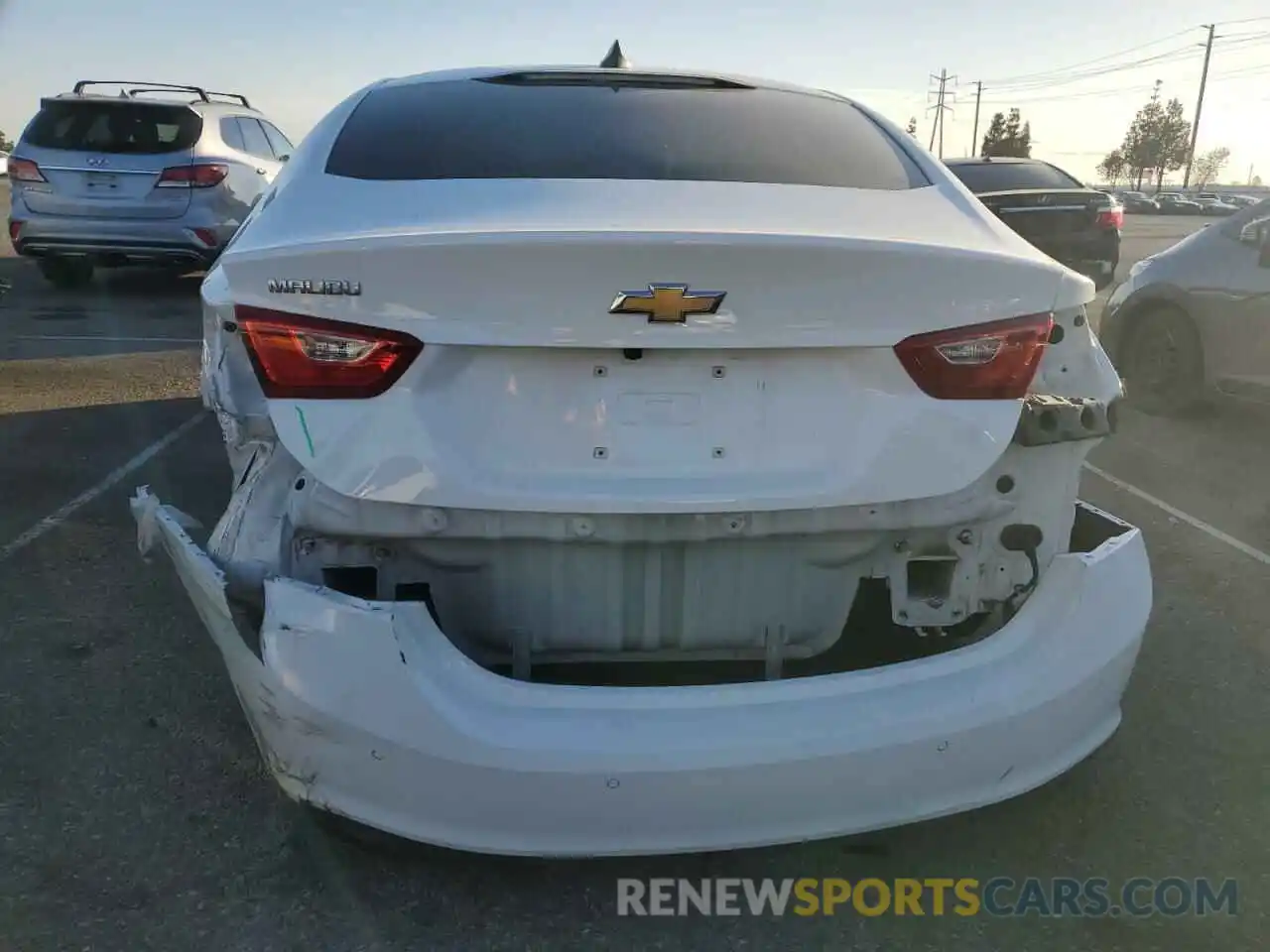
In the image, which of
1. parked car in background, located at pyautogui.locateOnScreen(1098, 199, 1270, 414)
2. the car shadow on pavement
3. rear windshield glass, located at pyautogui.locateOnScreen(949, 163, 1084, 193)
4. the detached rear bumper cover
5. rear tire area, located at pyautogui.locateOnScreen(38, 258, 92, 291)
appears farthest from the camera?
rear tire area, located at pyautogui.locateOnScreen(38, 258, 92, 291)

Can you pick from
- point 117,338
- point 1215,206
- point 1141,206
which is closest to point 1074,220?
point 117,338

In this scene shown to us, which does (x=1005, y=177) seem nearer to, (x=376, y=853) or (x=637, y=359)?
(x=637, y=359)

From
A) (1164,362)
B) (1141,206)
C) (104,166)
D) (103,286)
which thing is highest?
(104,166)

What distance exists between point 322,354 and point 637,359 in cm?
59

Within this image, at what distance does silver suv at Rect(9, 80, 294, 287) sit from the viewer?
34.5 feet

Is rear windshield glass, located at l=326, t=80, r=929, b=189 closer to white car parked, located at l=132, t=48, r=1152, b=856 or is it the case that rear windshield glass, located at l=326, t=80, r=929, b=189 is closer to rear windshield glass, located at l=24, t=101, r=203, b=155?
white car parked, located at l=132, t=48, r=1152, b=856

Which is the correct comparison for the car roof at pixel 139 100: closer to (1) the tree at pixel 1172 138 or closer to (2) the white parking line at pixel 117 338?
(2) the white parking line at pixel 117 338

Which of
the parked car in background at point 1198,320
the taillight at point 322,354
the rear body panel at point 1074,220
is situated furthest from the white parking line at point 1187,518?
the rear body panel at point 1074,220

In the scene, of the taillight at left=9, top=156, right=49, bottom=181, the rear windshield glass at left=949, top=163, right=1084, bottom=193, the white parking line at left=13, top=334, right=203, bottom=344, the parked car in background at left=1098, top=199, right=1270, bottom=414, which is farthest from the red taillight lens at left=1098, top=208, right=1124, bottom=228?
the taillight at left=9, top=156, right=49, bottom=181

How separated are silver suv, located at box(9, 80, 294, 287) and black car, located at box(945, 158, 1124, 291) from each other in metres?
6.64

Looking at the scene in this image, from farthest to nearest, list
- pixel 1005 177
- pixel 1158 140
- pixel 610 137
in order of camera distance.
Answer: pixel 1158 140 < pixel 1005 177 < pixel 610 137

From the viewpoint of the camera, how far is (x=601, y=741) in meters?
2.10

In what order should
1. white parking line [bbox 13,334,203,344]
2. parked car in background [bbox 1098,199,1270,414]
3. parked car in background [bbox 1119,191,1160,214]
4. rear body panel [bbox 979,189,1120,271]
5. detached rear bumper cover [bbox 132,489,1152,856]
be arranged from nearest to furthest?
detached rear bumper cover [bbox 132,489,1152,856], parked car in background [bbox 1098,199,1270,414], white parking line [bbox 13,334,203,344], rear body panel [bbox 979,189,1120,271], parked car in background [bbox 1119,191,1160,214]

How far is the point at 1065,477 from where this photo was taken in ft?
8.22
